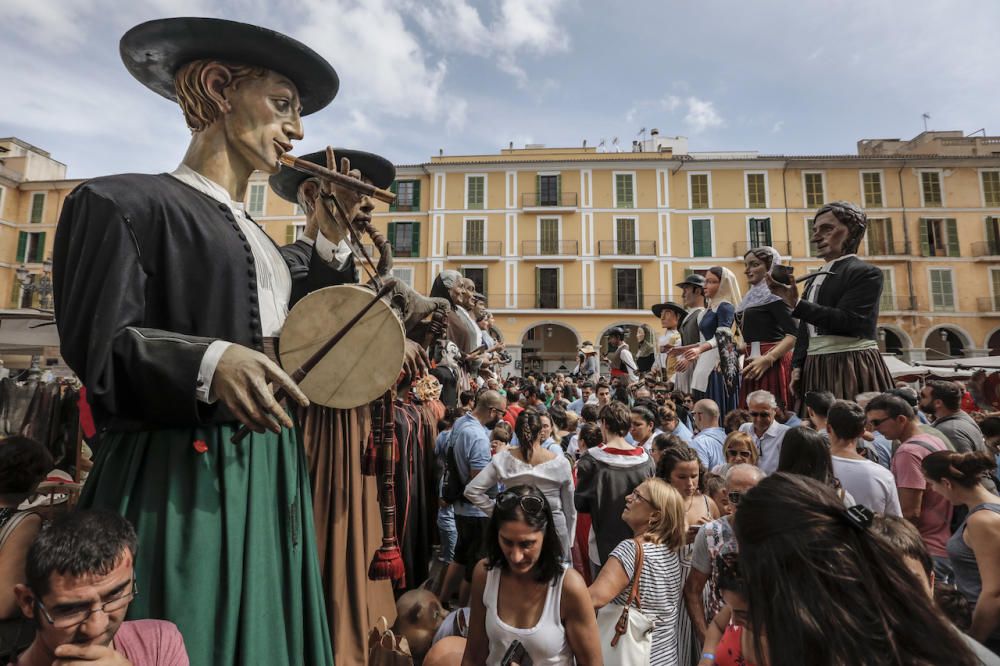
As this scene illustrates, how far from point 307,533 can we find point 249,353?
65 cm

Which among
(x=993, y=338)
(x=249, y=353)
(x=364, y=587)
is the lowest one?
(x=364, y=587)

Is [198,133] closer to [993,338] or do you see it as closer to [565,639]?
[565,639]

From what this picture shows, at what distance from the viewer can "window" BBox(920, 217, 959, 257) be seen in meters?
30.5

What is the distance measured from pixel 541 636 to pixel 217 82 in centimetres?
241

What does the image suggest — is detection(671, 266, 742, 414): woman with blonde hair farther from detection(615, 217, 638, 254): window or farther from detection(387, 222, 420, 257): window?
detection(387, 222, 420, 257): window

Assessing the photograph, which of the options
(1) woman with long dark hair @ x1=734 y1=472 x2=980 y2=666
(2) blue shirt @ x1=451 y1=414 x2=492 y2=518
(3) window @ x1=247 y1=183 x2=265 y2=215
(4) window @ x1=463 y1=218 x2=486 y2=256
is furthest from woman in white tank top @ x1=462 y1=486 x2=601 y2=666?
(3) window @ x1=247 y1=183 x2=265 y2=215

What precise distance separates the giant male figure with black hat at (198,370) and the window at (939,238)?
3747 centimetres

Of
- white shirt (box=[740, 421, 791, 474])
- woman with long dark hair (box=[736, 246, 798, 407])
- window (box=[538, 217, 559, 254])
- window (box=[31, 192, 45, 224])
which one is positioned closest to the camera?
white shirt (box=[740, 421, 791, 474])

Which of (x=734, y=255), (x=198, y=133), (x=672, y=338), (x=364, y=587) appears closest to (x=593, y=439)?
(x=672, y=338)

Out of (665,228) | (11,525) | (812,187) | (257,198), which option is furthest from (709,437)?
(257,198)

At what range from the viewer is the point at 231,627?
1446 mm

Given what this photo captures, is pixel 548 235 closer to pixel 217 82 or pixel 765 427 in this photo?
pixel 765 427

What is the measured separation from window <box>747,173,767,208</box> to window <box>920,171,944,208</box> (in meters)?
8.40

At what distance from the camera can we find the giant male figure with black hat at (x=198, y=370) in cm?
137
